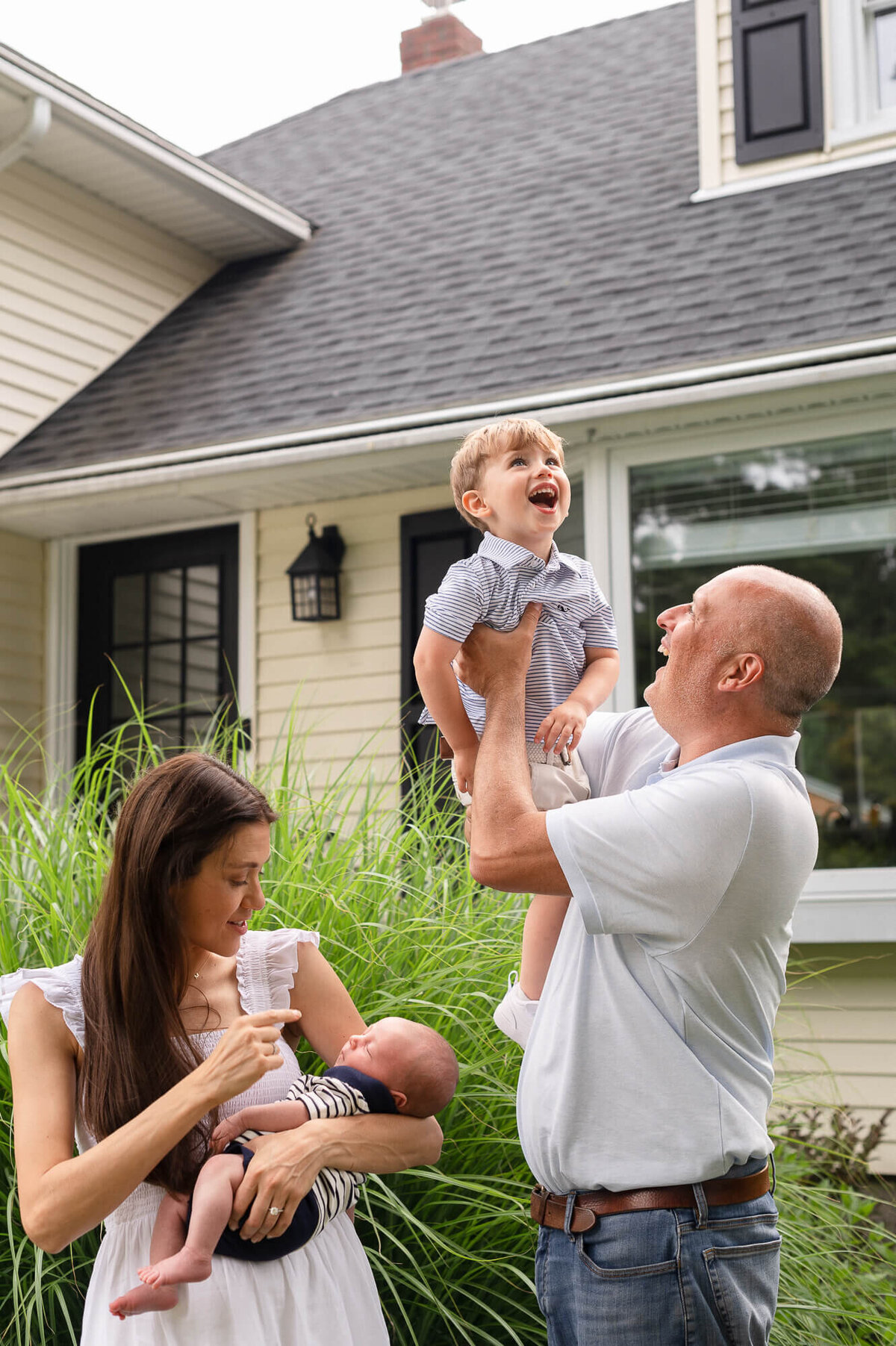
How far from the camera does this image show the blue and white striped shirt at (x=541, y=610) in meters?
2.07

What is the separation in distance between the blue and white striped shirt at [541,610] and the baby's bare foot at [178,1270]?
86 centimetres

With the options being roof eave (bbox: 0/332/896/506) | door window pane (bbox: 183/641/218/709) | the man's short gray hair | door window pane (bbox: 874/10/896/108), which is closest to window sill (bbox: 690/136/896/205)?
door window pane (bbox: 874/10/896/108)

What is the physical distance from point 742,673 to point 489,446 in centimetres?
66

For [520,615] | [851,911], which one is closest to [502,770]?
[520,615]

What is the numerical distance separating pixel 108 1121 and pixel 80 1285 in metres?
0.79

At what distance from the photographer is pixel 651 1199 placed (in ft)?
5.40

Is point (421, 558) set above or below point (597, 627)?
above

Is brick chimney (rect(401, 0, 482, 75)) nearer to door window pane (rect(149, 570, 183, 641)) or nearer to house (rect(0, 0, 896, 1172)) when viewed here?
house (rect(0, 0, 896, 1172))

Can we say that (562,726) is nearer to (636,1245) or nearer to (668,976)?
(668,976)

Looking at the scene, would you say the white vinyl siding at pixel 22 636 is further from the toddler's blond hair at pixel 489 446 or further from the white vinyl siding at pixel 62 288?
the toddler's blond hair at pixel 489 446

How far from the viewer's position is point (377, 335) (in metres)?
6.33

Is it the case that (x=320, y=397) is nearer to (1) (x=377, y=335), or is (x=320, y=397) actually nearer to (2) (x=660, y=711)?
(1) (x=377, y=335)

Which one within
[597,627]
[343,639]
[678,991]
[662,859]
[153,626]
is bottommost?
[678,991]

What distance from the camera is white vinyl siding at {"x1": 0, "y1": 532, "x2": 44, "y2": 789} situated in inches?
266
